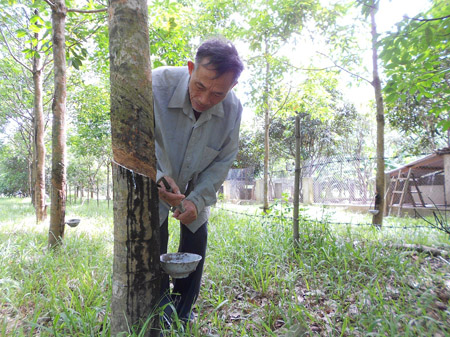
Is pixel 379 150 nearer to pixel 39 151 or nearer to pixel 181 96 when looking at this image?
pixel 181 96

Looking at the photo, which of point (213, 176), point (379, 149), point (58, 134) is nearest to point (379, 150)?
point (379, 149)

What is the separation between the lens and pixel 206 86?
155 centimetres

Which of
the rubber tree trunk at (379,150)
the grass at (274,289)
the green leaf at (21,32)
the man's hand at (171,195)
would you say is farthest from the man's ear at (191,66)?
the rubber tree trunk at (379,150)

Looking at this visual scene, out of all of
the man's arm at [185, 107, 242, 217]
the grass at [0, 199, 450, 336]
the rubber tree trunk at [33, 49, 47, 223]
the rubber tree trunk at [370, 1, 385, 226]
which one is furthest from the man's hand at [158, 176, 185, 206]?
the rubber tree trunk at [33, 49, 47, 223]

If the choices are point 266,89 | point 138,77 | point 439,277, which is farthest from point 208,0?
point 439,277

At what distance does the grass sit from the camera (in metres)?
1.58

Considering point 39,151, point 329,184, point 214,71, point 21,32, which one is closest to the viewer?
point 214,71

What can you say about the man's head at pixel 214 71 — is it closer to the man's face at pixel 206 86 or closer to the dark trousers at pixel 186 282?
the man's face at pixel 206 86

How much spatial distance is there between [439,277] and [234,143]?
190 cm

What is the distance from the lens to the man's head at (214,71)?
1.49 meters

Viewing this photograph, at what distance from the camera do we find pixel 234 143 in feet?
6.36

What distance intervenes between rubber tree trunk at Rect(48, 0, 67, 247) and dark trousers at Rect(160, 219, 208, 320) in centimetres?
215

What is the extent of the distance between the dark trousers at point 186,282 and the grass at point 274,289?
14 cm

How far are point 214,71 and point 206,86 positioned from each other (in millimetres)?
96
